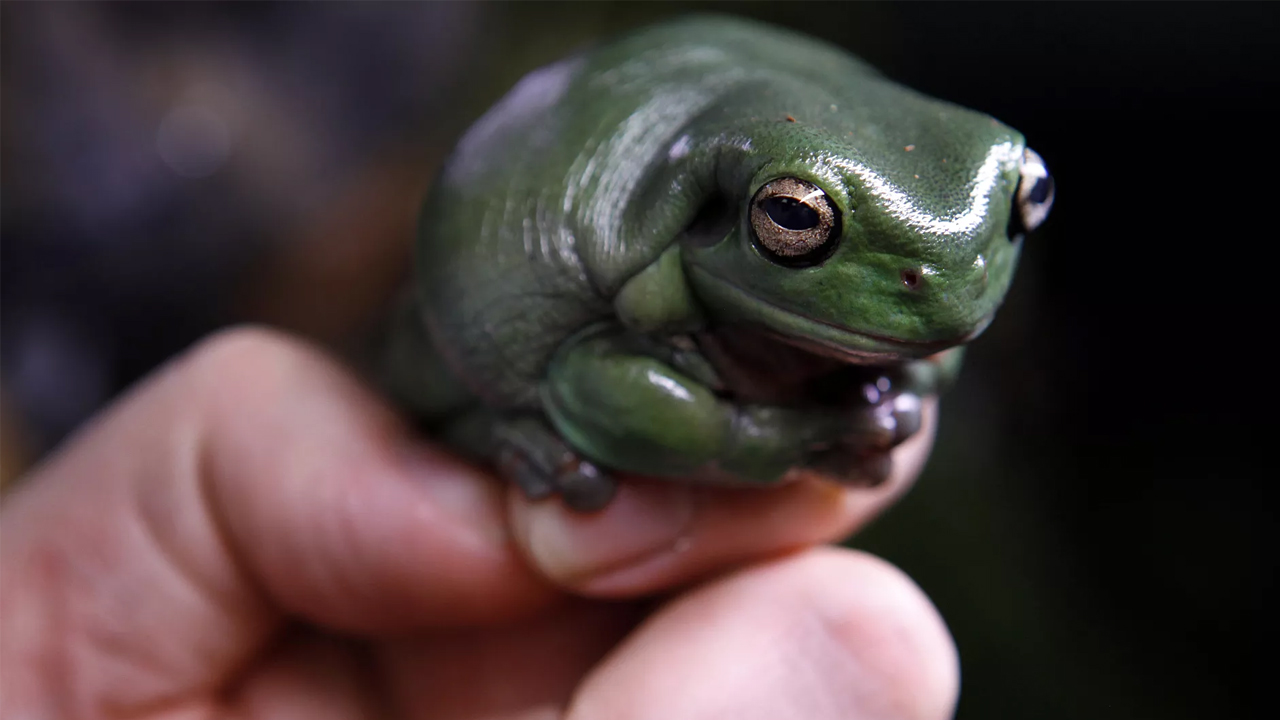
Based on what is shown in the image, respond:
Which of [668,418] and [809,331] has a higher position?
[809,331]

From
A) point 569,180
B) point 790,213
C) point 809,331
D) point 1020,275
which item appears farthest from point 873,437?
point 1020,275

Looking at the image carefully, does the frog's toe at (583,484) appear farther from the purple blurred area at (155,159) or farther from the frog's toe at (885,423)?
the purple blurred area at (155,159)

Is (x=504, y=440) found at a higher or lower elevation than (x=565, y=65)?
lower

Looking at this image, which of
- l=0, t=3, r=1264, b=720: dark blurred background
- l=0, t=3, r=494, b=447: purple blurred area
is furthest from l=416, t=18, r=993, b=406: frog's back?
l=0, t=3, r=494, b=447: purple blurred area

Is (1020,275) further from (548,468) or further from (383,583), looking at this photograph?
(383,583)

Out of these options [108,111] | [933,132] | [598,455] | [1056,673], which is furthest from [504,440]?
[108,111]

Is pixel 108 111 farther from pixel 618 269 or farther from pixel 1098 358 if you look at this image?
pixel 1098 358

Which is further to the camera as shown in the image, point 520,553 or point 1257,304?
point 1257,304
